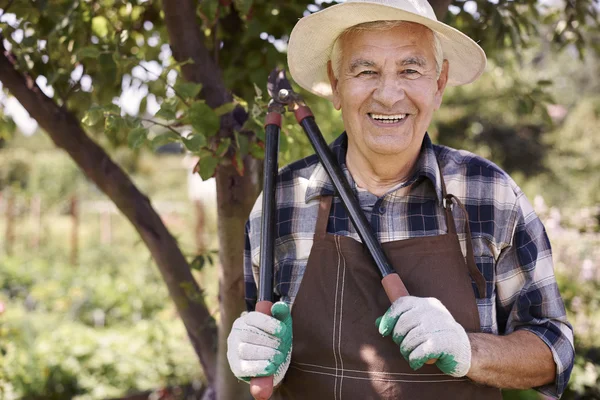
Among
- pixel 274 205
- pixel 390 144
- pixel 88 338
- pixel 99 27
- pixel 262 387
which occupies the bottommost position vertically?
pixel 88 338

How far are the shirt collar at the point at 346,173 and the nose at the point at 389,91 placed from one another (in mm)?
193

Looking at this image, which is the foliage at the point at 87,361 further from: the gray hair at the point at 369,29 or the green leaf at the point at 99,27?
the gray hair at the point at 369,29

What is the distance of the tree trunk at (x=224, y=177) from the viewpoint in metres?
2.26

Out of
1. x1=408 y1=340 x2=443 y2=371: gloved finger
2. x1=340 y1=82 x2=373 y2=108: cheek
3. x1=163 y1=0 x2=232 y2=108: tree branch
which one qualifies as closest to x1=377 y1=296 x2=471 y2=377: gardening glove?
x1=408 y1=340 x2=443 y2=371: gloved finger

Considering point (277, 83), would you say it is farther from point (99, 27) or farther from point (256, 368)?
point (99, 27)

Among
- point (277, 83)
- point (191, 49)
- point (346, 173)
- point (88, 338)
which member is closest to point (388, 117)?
point (346, 173)

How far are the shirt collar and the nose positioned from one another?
0.63ft

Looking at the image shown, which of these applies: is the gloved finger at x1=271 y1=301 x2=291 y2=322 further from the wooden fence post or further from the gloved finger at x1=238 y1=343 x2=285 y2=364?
the wooden fence post

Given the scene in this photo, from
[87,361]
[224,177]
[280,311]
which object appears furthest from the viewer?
[87,361]

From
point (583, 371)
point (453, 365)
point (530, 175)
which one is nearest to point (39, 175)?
point (530, 175)

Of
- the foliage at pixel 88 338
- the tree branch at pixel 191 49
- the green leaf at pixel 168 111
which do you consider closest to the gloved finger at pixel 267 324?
the green leaf at pixel 168 111

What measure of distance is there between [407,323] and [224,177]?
1040 mm

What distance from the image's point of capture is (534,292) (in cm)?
163

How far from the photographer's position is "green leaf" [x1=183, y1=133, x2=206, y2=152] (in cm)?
192
